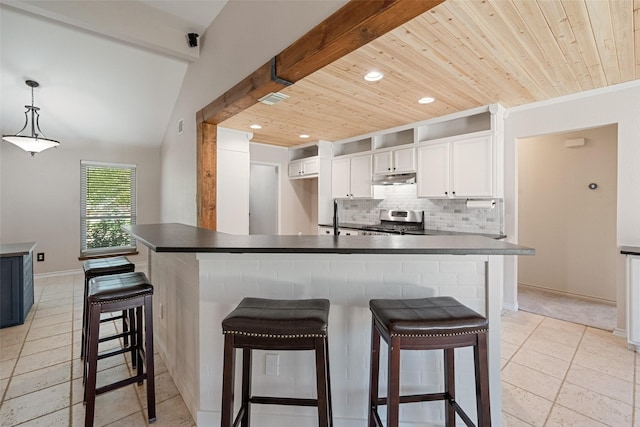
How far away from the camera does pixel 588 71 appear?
8.50ft

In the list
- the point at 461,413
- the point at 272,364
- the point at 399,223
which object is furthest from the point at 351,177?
the point at 461,413

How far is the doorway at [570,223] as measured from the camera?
3.77m

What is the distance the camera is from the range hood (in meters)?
4.10

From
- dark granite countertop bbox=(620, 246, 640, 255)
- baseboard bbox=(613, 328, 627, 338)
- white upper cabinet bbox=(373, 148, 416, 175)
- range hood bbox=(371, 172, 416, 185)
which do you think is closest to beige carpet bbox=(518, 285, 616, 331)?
baseboard bbox=(613, 328, 627, 338)

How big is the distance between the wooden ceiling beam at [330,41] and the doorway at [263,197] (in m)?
2.86

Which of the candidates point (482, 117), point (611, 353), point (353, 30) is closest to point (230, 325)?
point (353, 30)

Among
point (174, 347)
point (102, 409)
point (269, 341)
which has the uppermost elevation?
point (269, 341)

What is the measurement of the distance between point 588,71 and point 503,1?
162cm

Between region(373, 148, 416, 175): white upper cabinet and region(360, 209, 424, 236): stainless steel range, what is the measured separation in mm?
662

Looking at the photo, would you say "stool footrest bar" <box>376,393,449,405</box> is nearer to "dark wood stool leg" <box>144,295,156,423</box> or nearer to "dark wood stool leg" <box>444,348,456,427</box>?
"dark wood stool leg" <box>444,348,456,427</box>

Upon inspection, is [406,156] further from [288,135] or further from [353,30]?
[353,30]

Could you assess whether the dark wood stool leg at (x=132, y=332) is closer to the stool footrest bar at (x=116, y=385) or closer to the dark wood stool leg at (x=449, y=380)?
the stool footrest bar at (x=116, y=385)

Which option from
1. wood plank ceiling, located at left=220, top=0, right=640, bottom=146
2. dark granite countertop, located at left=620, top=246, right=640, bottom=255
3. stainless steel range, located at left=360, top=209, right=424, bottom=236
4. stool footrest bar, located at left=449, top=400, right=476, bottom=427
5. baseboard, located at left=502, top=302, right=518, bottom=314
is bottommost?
baseboard, located at left=502, top=302, right=518, bottom=314

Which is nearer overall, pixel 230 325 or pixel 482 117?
pixel 230 325
